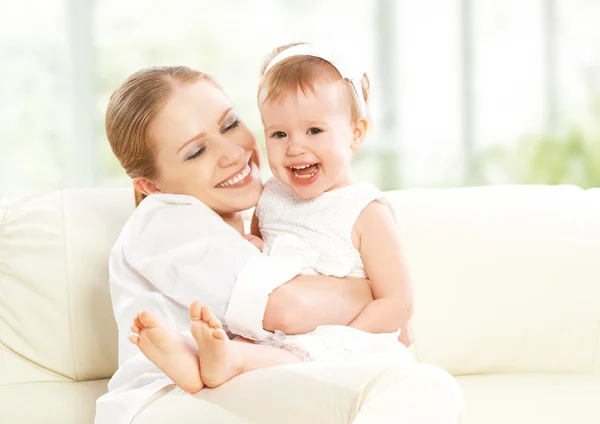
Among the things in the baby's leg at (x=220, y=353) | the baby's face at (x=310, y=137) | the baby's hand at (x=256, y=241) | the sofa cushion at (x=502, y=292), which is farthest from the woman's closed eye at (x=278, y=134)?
the sofa cushion at (x=502, y=292)

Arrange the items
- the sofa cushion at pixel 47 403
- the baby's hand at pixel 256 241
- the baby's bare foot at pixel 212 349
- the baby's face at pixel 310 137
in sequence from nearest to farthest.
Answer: the baby's bare foot at pixel 212 349 < the baby's face at pixel 310 137 < the baby's hand at pixel 256 241 < the sofa cushion at pixel 47 403

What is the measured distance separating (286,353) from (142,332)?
11.1 inches

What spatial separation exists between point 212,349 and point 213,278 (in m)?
0.25

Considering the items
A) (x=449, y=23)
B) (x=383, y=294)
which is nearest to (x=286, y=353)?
(x=383, y=294)

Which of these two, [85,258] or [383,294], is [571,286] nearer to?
[383,294]

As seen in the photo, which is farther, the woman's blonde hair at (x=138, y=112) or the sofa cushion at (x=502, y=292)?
the sofa cushion at (x=502, y=292)

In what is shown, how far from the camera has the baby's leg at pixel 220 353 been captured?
1.47m

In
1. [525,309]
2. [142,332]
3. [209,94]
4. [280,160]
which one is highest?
[209,94]

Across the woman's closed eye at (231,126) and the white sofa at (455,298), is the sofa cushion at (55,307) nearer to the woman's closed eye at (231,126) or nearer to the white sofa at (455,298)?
the white sofa at (455,298)

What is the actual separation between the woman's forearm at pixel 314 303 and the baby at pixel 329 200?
0.02 m

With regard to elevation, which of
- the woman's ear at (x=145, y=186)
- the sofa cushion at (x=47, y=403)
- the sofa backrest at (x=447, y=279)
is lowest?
the sofa cushion at (x=47, y=403)

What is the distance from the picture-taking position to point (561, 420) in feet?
7.02

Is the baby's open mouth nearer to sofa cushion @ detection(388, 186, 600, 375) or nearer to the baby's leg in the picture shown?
the baby's leg

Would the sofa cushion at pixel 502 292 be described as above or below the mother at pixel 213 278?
below
